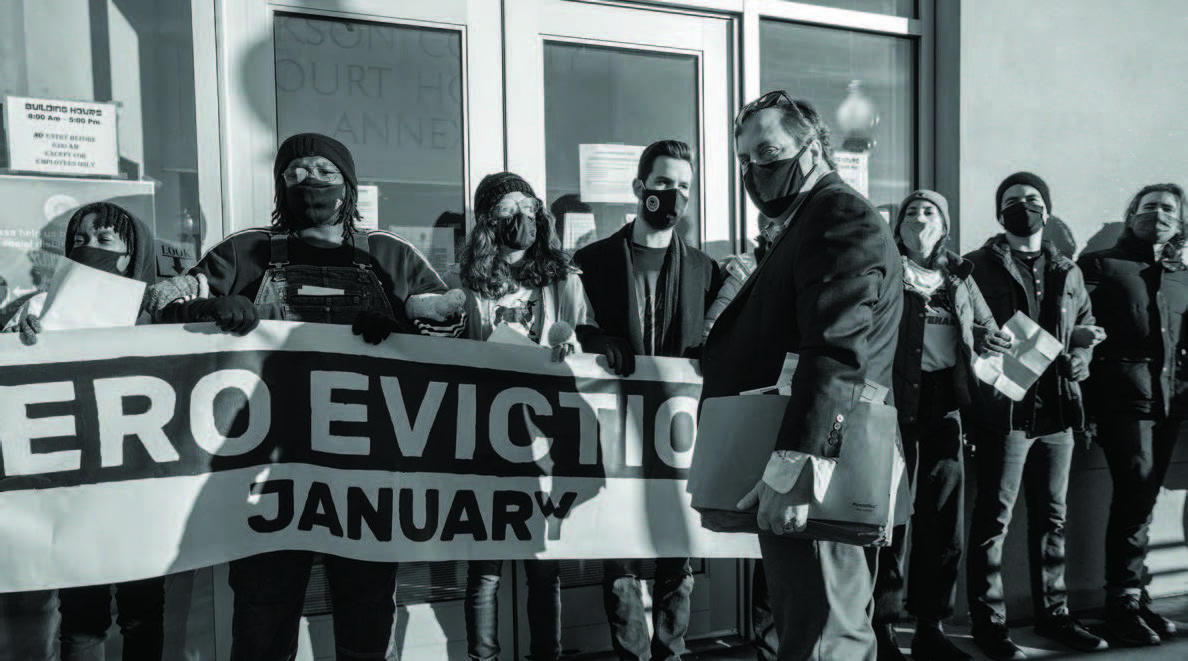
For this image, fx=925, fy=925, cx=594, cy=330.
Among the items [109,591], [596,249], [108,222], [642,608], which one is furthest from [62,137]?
[642,608]

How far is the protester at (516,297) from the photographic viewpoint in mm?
3443

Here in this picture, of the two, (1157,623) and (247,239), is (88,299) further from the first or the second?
(1157,623)

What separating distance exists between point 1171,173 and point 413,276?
459cm

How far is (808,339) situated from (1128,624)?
3.19m

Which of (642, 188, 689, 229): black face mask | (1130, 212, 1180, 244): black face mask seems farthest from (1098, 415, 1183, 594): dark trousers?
(642, 188, 689, 229): black face mask

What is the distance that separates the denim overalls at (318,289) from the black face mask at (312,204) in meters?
0.08

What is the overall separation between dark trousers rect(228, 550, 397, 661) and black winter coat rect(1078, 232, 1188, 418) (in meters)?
3.56

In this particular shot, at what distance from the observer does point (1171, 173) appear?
5359 mm

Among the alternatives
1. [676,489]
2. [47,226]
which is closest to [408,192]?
[47,226]

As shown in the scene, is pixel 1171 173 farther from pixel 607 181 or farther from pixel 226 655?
pixel 226 655

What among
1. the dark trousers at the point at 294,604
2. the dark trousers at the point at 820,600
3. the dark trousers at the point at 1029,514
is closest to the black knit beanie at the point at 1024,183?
the dark trousers at the point at 1029,514

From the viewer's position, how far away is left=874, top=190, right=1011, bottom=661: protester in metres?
3.97

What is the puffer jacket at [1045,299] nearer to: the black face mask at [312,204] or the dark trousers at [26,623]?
the black face mask at [312,204]

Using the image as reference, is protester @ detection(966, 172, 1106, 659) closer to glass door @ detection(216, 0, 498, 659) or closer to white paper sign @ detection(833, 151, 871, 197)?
white paper sign @ detection(833, 151, 871, 197)
